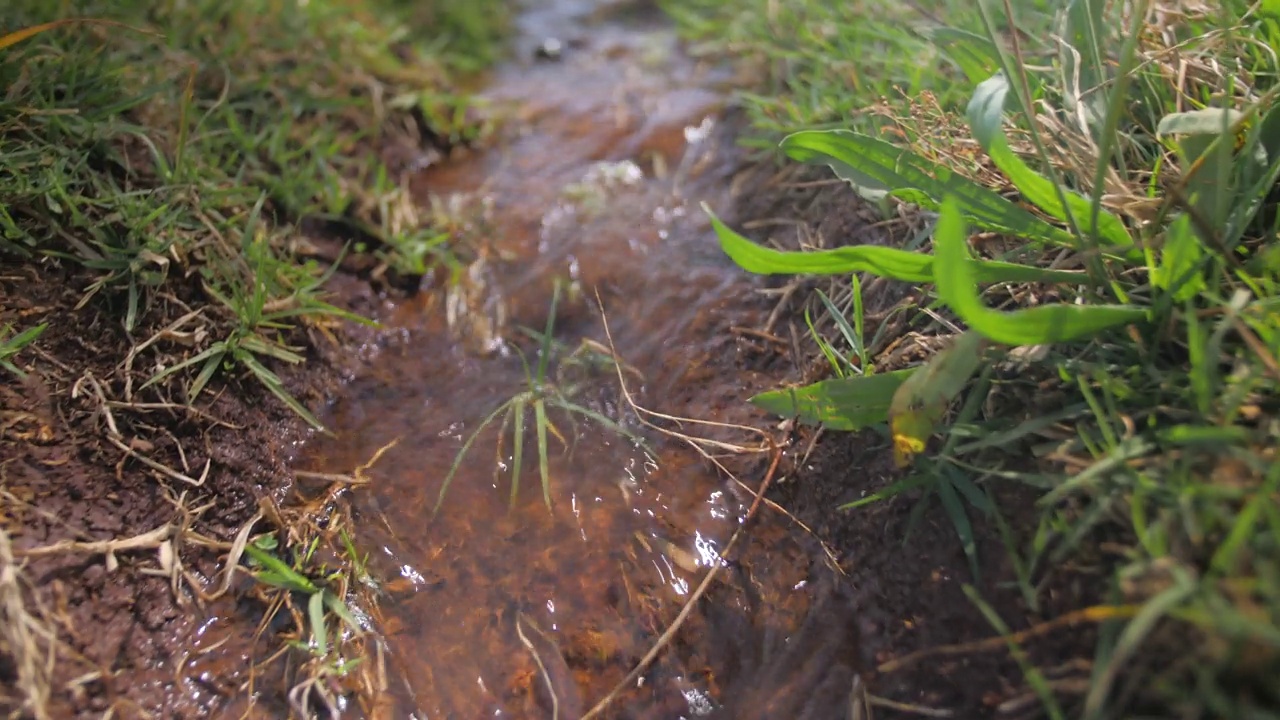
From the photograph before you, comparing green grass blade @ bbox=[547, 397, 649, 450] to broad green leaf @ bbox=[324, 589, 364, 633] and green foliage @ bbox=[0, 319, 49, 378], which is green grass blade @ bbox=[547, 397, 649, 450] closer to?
broad green leaf @ bbox=[324, 589, 364, 633]

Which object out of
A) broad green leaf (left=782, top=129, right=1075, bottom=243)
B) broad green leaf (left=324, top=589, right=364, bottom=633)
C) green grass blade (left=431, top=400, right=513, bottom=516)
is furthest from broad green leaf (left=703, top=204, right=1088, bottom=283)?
broad green leaf (left=324, top=589, right=364, bottom=633)

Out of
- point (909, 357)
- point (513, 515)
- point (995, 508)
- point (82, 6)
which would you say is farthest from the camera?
point (82, 6)

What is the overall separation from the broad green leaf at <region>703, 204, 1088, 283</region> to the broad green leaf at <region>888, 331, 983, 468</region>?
0.55ft

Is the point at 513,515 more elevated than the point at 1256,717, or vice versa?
the point at 1256,717

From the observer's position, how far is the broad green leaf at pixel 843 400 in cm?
162

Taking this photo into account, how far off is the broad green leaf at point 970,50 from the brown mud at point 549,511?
1.41ft

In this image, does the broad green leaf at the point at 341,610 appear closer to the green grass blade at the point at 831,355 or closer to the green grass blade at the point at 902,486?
the green grass blade at the point at 902,486

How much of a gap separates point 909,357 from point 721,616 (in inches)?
27.0

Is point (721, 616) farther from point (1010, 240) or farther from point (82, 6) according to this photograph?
point (82, 6)

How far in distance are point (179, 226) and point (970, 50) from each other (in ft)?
6.90

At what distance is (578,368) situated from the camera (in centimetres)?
220

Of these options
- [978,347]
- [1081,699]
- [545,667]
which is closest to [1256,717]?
[1081,699]

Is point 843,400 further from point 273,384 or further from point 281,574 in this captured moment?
point 273,384

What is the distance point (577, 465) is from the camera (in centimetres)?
198
